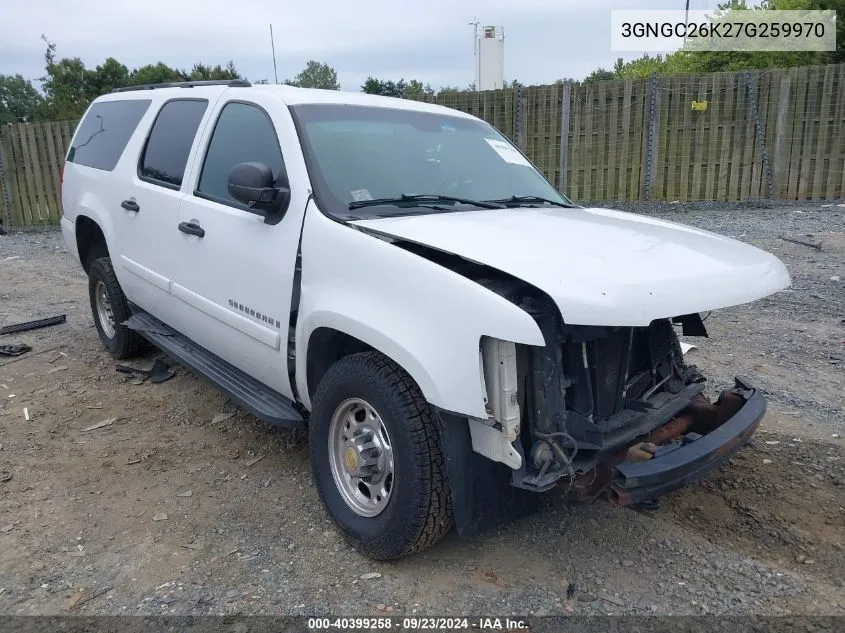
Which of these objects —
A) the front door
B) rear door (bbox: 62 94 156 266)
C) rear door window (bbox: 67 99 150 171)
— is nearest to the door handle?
the front door

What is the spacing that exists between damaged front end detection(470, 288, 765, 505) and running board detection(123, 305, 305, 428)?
1255mm

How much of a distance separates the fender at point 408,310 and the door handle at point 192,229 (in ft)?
3.21

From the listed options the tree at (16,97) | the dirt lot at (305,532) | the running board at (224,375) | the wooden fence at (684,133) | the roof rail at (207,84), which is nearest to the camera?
the dirt lot at (305,532)

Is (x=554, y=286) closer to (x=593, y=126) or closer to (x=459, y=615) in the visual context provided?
(x=459, y=615)

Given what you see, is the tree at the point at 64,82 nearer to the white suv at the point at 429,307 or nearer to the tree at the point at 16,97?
the tree at the point at 16,97

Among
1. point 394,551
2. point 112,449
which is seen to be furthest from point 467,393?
point 112,449

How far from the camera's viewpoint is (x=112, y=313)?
547 cm

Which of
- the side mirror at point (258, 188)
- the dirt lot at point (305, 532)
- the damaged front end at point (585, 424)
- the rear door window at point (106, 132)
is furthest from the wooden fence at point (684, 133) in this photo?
the damaged front end at point (585, 424)

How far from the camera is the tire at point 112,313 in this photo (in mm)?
5293

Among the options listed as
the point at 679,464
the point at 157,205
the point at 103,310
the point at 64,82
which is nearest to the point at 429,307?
the point at 679,464

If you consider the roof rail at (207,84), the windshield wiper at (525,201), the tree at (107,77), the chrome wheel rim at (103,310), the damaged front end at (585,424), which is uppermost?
the tree at (107,77)

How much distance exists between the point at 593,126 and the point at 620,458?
11.1 meters

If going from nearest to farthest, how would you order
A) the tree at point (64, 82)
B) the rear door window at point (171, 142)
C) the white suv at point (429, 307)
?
the white suv at point (429, 307), the rear door window at point (171, 142), the tree at point (64, 82)

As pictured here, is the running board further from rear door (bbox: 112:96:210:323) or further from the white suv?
rear door (bbox: 112:96:210:323)
